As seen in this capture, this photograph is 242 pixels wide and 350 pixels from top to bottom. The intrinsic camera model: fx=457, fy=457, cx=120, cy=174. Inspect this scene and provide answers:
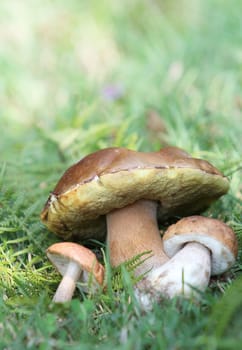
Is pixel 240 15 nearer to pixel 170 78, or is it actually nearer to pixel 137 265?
pixel 170 78

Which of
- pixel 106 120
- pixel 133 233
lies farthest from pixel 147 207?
pixel 106 120

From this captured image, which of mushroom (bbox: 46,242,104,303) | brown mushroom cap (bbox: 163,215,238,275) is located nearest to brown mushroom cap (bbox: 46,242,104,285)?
mushroom (bbox: 46,242,104,303)

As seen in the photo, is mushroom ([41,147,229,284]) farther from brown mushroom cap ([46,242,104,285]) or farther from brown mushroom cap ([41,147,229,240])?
brown mushroom cap ([46,242,104,285])

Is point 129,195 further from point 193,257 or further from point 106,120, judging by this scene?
point 106,120

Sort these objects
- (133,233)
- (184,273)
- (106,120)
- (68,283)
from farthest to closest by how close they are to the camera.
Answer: (106,120) < (133,233) < (68,283) < (184,273)

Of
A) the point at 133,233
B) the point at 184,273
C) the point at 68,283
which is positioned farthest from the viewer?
the point at 133,233

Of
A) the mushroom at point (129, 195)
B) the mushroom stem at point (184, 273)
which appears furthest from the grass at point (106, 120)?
the mushroom at point (129, 195)

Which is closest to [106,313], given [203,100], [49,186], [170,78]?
[49,186]
